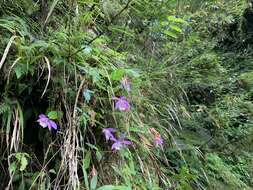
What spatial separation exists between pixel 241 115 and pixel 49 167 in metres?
1.25

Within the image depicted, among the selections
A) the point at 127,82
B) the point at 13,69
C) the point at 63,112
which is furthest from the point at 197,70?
the point at 13,69

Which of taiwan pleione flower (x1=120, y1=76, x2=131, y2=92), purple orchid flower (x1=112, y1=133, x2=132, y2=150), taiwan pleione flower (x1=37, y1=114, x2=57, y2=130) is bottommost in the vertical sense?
purple orchid flower (x1=112, y1=133, x2=132, y2=150)

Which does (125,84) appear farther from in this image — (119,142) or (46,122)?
(46,122)

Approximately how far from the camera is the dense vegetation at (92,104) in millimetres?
1204

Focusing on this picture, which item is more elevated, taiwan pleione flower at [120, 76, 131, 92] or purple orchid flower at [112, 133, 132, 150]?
taiwan pleione flower at [120, 76, 131, 92]

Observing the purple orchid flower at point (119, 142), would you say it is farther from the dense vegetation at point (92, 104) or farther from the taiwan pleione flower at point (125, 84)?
the taiwan pleione flower at point (125, 84)

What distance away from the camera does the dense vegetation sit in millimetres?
1204

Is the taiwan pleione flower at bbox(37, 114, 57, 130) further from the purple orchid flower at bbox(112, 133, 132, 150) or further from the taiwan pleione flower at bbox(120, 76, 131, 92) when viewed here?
the taiwan pleione flower at bbox(120, 76, 131, 92)

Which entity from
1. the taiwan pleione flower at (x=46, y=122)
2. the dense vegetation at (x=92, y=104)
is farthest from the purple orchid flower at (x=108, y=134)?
the taiwan pleione flower at (x=46, y=122)

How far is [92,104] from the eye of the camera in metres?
1.35

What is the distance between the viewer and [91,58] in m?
1.38

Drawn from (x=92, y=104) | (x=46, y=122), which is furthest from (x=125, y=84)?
(x=46, y=122)

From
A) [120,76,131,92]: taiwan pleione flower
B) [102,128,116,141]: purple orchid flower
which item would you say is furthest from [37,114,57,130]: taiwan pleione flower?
[120,76,131,92]: taiwan pleione flower

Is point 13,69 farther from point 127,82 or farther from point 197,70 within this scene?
point 197,70
